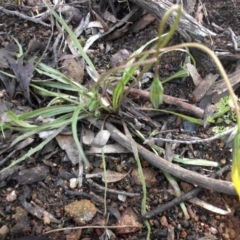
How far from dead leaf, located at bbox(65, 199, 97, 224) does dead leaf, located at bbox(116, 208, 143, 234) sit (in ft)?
0.27

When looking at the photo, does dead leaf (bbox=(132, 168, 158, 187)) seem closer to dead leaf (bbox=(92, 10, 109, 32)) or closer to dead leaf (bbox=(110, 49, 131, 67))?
dead leaf (bbox=(110, 49, 131, 67))

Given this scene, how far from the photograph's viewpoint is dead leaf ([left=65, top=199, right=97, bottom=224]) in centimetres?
130

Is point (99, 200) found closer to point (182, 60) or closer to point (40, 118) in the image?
point (40, 118)

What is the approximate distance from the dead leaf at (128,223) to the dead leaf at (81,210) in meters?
0.08

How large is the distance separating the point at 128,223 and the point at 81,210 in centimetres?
14

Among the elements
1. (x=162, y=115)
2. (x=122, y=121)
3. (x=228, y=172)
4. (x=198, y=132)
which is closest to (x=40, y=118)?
(x=122, y=121)

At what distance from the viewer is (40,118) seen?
1.43m

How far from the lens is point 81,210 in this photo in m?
1.32

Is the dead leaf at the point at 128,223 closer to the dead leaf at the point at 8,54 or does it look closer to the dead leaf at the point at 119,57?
the dead leaf at the point at 119,57

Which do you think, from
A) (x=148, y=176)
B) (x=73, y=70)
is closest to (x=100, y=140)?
(x=148, y=176)

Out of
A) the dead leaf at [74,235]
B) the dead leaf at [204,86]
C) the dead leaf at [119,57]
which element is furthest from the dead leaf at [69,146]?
the dead leaf at [204,86]

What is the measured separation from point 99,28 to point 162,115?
17.3 inches

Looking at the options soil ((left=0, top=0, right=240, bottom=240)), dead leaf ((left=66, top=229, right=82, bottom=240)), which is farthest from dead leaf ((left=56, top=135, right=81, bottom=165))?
dead leaf ((left=66, top=229, right=82, bottom=240))

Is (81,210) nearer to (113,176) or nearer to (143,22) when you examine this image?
(113,176)
